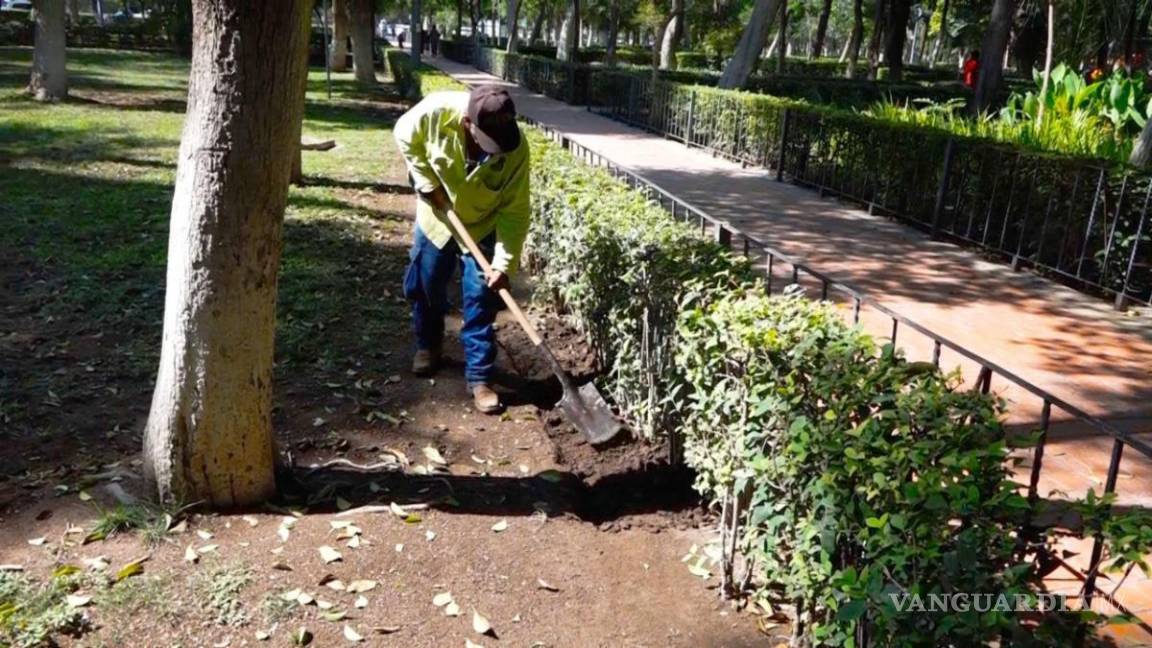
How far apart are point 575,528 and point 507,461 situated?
0.67 metres

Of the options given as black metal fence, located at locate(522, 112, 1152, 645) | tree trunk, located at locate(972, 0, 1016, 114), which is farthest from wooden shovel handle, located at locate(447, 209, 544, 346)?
tree trunk, located at locate(972, 0, 1016, 114)

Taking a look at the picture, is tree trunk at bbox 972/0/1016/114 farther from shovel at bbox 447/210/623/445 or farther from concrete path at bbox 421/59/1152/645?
shovel at bbox 447/210/623/445

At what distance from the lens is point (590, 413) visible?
4461 mm

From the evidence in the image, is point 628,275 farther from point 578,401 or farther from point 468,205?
point 468,205

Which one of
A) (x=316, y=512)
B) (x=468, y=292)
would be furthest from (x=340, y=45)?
(x=316, y=512)

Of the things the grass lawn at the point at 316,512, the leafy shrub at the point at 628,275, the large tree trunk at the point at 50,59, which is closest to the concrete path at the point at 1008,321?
the leafy shrub at the point at 628,275

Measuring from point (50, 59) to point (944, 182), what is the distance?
15.7m

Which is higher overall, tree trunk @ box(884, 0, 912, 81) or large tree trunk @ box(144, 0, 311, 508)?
tree trunk @ box(884, 0, 912, 81)

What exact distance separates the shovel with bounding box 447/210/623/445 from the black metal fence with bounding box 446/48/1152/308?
4.40m

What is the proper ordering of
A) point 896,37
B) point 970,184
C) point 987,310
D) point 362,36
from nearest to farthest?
point 987,310, point 970,184, point 362,36, point 896,37

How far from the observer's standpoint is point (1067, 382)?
5133 millimetres

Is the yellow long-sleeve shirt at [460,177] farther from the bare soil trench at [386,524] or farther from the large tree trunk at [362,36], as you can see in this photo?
the large tree trunk at [362,36]

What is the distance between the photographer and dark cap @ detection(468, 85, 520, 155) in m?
4.18

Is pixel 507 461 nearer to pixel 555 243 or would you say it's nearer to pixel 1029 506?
pixel 555 243
